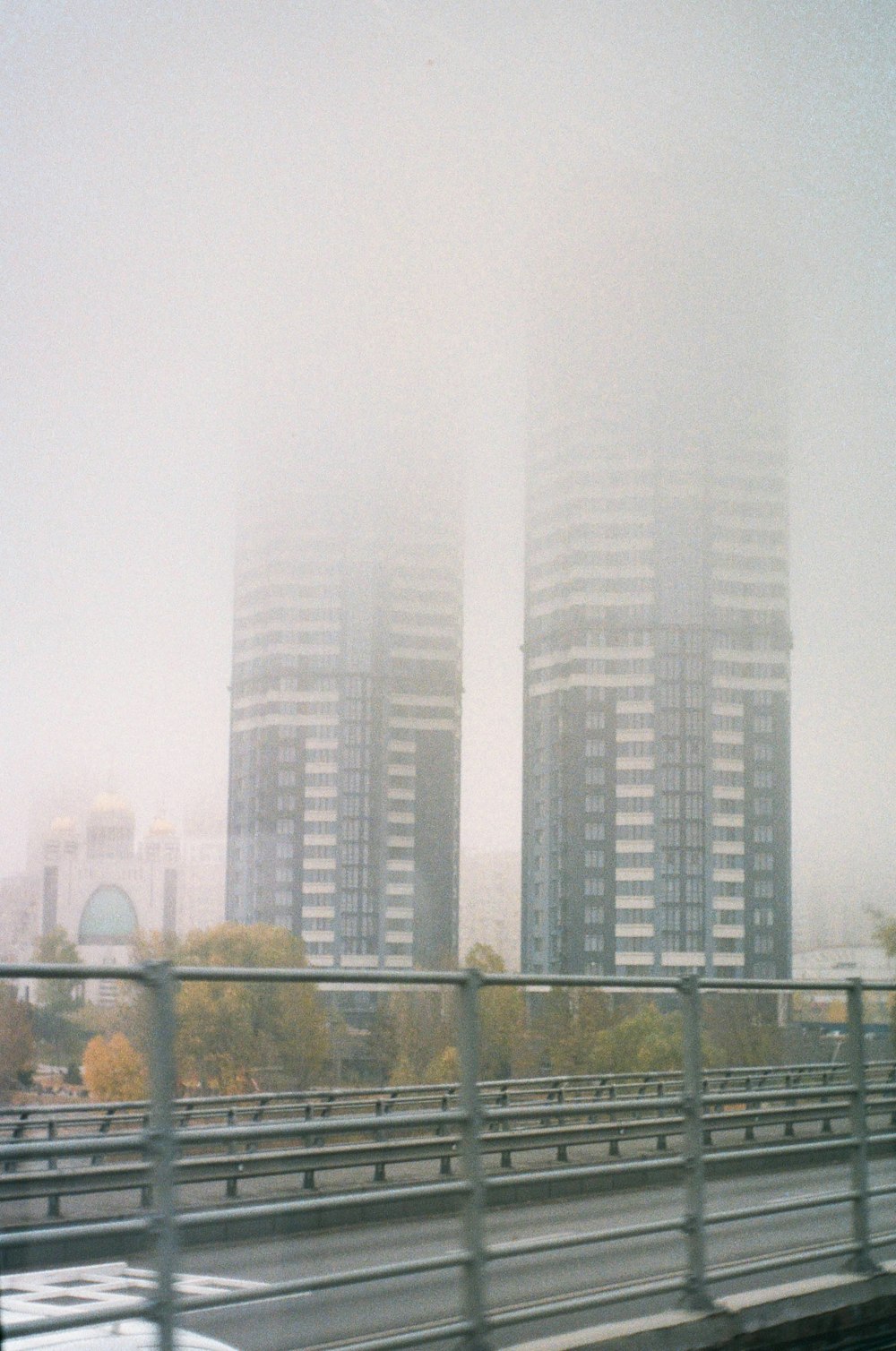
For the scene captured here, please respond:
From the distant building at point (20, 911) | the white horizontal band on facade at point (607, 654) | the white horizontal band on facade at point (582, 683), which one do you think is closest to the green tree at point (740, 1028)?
the distant building at point (20, 911)

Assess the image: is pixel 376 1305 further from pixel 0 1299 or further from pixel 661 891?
pixel 661 891

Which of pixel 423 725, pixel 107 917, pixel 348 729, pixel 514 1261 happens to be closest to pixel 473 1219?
pixel 514 1261

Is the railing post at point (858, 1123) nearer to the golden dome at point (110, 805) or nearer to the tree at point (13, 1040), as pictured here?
the tree at point (13, 1040)

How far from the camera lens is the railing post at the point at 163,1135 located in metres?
2.74

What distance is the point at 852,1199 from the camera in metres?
4.56

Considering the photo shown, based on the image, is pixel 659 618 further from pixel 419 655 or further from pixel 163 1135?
pixel 163 1135

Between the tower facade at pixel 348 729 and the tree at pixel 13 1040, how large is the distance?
59964mm

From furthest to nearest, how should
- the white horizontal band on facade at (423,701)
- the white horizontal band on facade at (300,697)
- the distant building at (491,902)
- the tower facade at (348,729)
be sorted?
the white horizontal band on facade at (300,697), the white horizontal band on facade at (423,701), the tower facade at (348,729), the distant building at (491,902)

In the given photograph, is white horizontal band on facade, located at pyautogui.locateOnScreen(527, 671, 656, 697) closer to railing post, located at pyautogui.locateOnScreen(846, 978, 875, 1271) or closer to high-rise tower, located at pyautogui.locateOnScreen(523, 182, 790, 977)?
high-rise tower, located at pyautogui.locateOnScreen(523, 182, 790, 977)

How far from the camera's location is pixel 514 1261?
3.88 meters

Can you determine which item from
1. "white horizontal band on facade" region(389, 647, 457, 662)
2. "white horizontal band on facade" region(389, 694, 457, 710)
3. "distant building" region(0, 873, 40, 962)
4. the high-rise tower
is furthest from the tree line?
"white horizontal band on facade" region(389, 647, 457, 662)

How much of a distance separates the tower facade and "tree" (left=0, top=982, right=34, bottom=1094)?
60.0 meters

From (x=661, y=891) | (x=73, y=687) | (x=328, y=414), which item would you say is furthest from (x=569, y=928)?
(x=328, y=414)

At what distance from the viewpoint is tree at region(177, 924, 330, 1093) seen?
2.98 meters
